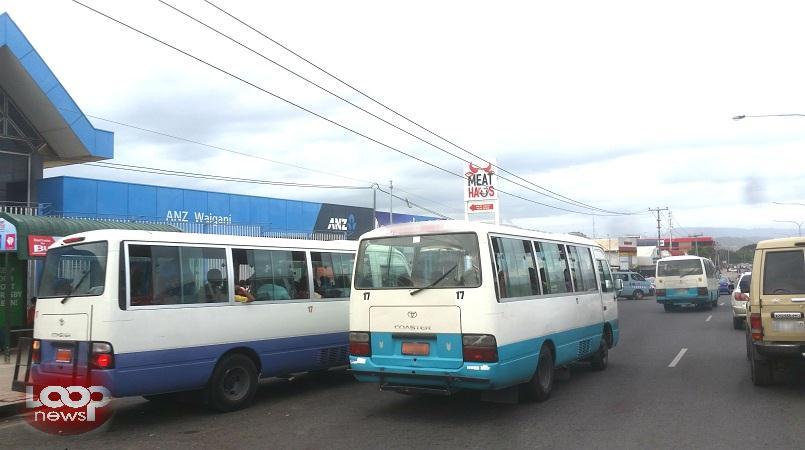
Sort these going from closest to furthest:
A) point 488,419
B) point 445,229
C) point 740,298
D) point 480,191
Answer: point 488,419
point 445,229
point 740,298
point 480,191

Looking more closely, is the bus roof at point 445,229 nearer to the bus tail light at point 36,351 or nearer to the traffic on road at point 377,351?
the traffic on road at point 377,351

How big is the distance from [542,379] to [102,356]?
18.2 feet

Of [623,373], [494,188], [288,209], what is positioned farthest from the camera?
[494,188]

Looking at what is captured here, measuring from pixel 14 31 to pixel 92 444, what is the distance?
13.2m

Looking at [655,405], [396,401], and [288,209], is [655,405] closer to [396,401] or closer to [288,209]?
[396,401]

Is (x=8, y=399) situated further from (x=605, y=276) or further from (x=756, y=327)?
(x=756, y=327)

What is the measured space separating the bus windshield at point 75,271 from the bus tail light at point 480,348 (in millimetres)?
4258

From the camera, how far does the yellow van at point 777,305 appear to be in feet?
27.6

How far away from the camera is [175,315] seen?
25.7ft

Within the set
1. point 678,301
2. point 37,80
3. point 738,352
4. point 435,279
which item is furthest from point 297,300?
point 678,301

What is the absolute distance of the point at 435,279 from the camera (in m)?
7.87

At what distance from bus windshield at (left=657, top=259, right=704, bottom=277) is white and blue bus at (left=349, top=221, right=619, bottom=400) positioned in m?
21.7

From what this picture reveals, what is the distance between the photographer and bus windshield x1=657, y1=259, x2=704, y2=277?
92.6ft

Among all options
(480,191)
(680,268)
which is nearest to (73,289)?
(680,268)
